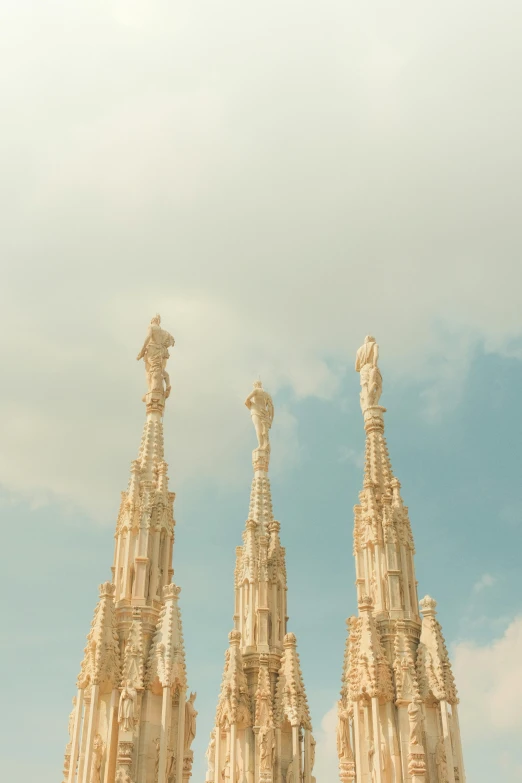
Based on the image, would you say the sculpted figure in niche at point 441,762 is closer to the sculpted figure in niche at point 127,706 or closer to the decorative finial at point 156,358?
the sculpted figure in niche at point 127,706

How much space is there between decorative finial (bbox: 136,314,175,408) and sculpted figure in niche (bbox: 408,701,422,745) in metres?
17.7

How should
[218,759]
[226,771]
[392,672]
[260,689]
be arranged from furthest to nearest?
[260,689] → [218,759] → [226,771] → [392,672]

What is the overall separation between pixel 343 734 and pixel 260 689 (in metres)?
4.23

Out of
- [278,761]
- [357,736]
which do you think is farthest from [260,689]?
[357,736]

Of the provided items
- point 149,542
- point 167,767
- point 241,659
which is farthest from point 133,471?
point 167,767

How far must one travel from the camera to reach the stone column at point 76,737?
2986 cm

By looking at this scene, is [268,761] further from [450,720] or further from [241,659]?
[450,720]

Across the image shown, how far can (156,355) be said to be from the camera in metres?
41.4

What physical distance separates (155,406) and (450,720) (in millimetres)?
18713

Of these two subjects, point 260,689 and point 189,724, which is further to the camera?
point 260,689

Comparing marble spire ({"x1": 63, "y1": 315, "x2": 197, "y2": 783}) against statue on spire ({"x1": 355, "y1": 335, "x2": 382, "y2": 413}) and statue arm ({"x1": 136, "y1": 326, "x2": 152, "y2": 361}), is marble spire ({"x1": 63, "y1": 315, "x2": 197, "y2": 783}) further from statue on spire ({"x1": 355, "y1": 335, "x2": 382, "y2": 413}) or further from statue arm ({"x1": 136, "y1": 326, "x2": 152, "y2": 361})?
statue on spire ({"x1": 355, "y1": 335, "x2": 382, "y2": 413})

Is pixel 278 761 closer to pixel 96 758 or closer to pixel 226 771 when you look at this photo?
pixel 226 771

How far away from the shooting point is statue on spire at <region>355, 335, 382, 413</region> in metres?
40.8

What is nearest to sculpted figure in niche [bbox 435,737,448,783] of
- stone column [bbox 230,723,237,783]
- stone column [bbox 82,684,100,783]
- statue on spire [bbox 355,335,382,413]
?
stone column [bbox 230,723,237,783]
